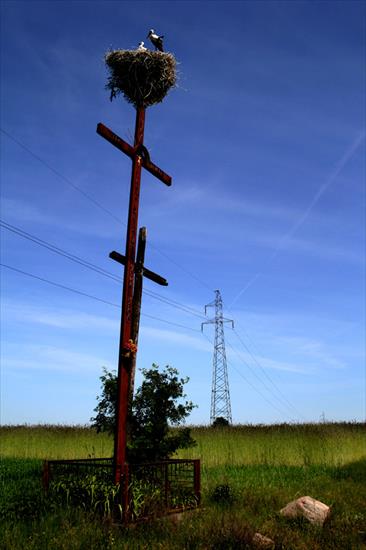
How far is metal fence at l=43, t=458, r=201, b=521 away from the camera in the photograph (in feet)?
28.7

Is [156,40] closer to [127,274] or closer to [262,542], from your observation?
[127,274]

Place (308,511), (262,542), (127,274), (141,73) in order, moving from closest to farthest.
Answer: (262,542), (308,511), (127,274), (141,73)

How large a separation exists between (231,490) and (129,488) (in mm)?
3615

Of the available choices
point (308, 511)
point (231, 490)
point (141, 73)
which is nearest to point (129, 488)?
point (308, 511)

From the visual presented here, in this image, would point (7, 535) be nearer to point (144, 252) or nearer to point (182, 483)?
point (182, 483)

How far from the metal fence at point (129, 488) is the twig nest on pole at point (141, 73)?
7.10 m

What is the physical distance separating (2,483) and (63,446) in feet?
25.3

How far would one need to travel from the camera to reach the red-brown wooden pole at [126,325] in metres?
9.39

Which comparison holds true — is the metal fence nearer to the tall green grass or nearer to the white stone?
the white stone

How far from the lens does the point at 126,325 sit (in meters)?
9.76

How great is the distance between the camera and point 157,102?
38.1 ft

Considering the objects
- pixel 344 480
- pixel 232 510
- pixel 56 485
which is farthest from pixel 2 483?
pixel 344 480

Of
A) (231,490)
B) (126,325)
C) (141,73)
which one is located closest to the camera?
(126,325)

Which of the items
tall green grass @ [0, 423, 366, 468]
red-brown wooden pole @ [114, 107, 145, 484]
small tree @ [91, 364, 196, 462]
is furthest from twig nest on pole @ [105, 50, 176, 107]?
tall green grass @ [0, 423, 366, 468]
